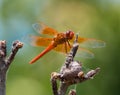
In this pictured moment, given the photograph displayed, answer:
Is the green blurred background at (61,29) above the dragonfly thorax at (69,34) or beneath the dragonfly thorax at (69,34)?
above

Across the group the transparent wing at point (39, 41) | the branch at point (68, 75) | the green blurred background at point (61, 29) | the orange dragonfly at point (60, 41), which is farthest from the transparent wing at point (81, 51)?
the green blurred background at point (61, 29)

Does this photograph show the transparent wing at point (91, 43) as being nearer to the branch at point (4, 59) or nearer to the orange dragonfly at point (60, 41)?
the orange dragonfly at point (60, 41)

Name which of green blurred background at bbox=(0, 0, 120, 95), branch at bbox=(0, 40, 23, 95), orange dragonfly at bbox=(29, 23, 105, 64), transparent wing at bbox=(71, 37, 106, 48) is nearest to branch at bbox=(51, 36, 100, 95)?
branch at bbox=(0, 40, 23, 95)

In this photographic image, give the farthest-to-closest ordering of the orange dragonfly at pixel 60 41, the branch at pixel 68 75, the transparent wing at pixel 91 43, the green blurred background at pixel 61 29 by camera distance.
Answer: the green blurred background at pixel 61 29
the transparent wing at pixel 91 43
the orange dragonfly at pixel 60 41
the branch at pixel 68 75

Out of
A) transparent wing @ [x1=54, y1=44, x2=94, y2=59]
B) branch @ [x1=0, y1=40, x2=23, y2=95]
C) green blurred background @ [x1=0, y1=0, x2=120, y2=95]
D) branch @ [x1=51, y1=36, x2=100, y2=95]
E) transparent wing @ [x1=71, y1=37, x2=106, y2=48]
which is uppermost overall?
green blurred background @ [x1=0, y1=0, x2=120, y2=95]

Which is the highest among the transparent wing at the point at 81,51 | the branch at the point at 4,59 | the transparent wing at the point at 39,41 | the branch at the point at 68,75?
the transparent wing at the point at 39,41

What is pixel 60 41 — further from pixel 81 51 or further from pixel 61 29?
pixel 61 29

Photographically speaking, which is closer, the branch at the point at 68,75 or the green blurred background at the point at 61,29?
the branch at the point at 68,75

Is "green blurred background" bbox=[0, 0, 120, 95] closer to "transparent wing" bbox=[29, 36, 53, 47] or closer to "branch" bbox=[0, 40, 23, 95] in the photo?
"transparent wing" bbox=[29, 36, 53, 47]

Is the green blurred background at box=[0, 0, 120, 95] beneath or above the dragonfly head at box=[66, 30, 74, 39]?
above

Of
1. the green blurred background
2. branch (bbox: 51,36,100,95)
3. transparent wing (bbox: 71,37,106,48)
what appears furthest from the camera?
the green blurred background
